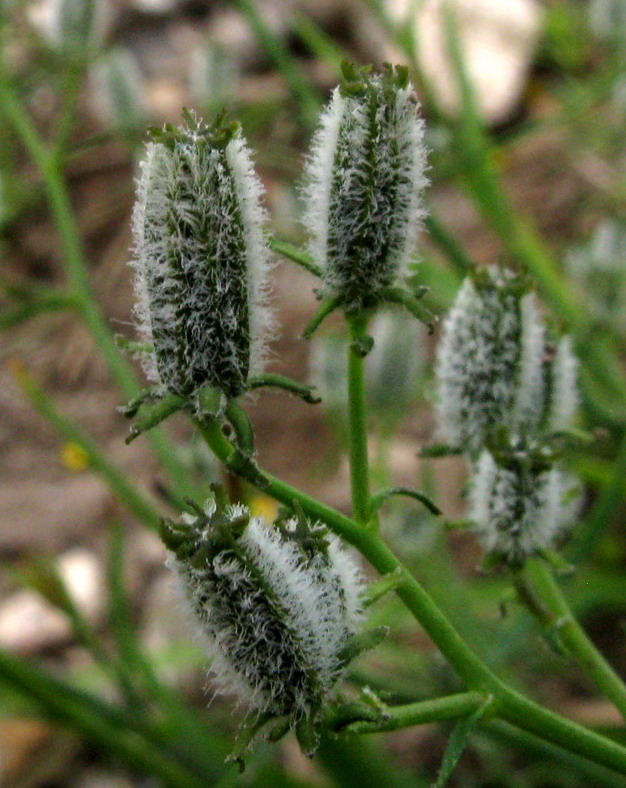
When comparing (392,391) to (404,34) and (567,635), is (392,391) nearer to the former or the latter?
(404,34)

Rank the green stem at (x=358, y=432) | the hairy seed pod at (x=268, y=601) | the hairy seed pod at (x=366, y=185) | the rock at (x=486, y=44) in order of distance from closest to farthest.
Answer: the hairy seed pod at (x=268, y=601), the hairy seed pod at (x=366, y=185), the green stem at (x=358, y=432), the rock at (x=486, y=44)

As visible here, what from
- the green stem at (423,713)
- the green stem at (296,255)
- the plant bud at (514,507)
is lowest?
the green stem at (423,713)

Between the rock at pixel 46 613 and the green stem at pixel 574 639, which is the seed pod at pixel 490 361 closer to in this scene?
the green stem at pixel 574 639

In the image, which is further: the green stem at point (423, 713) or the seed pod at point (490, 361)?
the seed pod at point (490, 361)

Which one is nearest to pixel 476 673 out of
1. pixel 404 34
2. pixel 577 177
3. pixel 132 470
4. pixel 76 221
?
pixel 404 34

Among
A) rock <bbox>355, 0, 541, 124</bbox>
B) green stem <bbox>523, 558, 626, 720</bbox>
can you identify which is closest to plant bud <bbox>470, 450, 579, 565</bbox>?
green stem <bbox>523, 558, 626, 720</bbox>

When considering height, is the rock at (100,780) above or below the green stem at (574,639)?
above

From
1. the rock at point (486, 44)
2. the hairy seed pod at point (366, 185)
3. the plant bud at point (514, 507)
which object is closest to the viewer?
the hairy seed pod at point (366, 185)

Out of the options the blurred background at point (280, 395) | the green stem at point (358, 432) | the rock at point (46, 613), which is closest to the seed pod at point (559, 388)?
the blurred background at point (280, 395)
